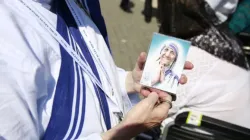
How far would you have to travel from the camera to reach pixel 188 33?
1845mm

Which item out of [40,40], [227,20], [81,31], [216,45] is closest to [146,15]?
[227,20]

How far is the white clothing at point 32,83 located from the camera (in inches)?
31.0

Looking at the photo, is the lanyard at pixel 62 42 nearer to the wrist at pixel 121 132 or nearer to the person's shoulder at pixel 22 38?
the person's shoulder at pixel 22 38

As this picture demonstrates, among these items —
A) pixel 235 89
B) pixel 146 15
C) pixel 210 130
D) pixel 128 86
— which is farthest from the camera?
pixel 146 15

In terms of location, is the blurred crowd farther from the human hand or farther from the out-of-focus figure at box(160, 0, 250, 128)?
the human hand

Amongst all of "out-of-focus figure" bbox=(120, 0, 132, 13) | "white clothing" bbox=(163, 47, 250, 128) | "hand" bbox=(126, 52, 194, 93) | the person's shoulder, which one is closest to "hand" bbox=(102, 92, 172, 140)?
"hand" bbox=(126, 52, 194, 93)

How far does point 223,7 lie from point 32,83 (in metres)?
1.37

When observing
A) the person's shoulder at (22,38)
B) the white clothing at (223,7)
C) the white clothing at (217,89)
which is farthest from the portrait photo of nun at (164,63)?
the white clothing at (223,7)

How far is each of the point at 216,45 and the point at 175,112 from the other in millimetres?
360

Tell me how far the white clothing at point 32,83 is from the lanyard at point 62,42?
1cm

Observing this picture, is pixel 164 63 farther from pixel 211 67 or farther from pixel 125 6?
pixel 125 6

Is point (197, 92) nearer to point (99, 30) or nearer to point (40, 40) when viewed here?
point (99, 30)

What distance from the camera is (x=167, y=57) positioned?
1130 mm

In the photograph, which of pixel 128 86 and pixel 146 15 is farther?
pixel 146 15
